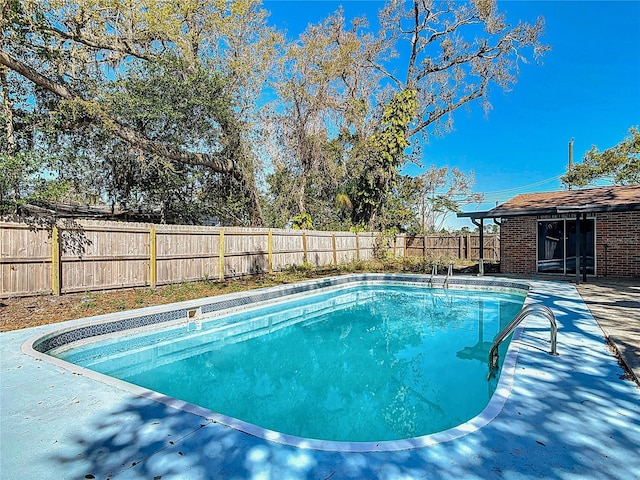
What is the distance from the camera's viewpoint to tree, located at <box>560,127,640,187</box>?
63.4 feet

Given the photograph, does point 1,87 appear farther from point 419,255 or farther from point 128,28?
point 419,255

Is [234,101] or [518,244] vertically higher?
[234,101]

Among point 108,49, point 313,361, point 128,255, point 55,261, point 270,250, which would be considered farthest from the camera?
point 270,250

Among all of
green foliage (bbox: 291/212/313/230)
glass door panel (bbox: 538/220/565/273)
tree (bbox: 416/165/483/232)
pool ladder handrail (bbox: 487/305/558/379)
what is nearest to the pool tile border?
glass door panel (bbox: 538/220/565/273)

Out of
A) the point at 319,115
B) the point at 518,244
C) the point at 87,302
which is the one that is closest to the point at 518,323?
the point at 87,302

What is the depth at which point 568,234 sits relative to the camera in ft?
41.0

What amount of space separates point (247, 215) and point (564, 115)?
733 inches

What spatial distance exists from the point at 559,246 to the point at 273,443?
13655 mm

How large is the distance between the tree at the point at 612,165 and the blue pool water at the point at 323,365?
17.1 meters

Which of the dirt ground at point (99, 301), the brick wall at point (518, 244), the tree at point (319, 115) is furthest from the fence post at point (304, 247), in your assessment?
the brick wall at point (518, 244)

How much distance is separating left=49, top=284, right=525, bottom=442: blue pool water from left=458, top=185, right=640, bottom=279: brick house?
4971 millimetres

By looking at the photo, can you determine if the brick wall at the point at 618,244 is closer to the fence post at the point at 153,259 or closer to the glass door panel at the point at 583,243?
the glass door panel at the point at 583,243

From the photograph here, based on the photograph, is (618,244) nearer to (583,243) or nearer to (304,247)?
(583,243)

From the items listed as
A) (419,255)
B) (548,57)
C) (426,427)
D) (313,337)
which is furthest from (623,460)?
(548,57)
